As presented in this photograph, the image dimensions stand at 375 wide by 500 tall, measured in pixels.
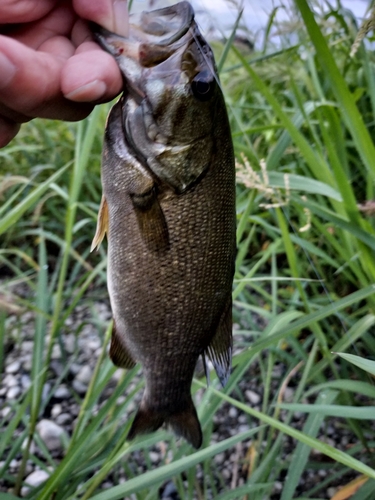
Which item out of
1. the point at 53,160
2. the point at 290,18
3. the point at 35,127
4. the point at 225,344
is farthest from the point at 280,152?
the point at 35,127

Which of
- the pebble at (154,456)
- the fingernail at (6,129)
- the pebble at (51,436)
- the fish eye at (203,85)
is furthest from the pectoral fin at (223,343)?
the pebble at (51,436)

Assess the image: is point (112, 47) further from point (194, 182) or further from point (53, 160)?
point (53, 160)

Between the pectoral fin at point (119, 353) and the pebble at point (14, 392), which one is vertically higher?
the pectoral fin at point (119, 353)

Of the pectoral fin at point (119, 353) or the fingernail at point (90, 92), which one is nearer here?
the fingernail at point (90, 92)

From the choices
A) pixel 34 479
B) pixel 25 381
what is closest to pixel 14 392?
pixel 25 381

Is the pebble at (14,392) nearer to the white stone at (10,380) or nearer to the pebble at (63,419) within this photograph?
the white stone at (10,380)

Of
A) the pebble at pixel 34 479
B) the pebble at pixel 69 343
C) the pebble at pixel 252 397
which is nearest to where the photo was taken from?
the pebble at pixel 34 479
